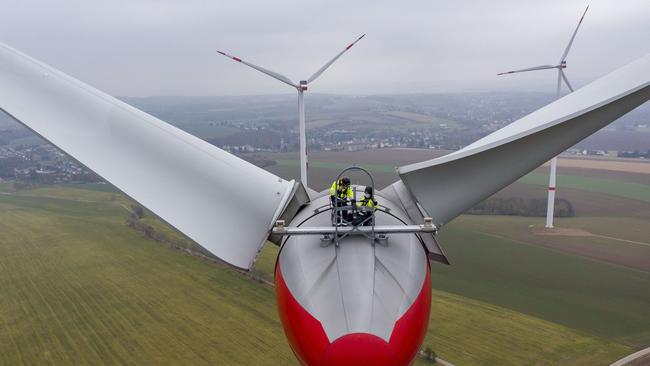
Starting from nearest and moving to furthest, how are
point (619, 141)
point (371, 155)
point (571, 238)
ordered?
point (571, 238) → point (371, 155) → point (619, 141)

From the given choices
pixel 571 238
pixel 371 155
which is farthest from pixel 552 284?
pixel 371 155

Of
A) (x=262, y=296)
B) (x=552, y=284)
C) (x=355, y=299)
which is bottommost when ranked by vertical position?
(x=262, y=296)

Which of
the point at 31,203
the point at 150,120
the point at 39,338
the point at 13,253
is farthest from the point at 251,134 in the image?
the point at 150,120

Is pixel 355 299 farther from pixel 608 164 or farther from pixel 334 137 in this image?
pixel 334 137

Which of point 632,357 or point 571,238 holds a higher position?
point 571,238

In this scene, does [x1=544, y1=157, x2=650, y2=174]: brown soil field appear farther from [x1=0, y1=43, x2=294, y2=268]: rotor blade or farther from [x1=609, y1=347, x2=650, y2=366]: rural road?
[x1=0, y1=43, x2=294, y2=268]: rotor blade

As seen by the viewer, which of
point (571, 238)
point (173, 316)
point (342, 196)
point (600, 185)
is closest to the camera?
point (342, 196)
